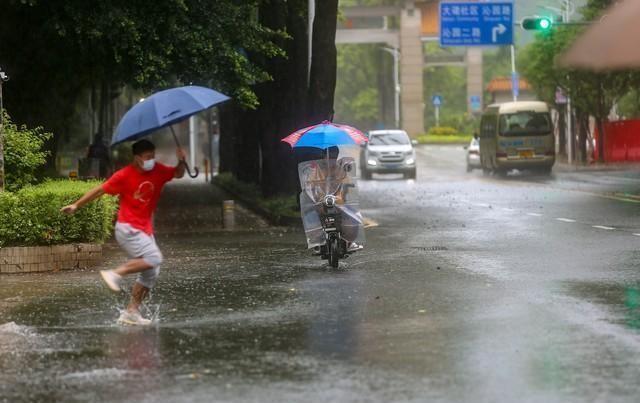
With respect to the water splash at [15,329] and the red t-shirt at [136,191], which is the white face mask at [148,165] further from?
the water splash at [15,329]

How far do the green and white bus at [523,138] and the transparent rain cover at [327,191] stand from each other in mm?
29400

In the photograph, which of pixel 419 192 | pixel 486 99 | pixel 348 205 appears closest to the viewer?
pixel 348 205

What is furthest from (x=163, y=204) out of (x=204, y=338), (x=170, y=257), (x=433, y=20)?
(x=433, y=20)

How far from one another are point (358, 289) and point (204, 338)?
3387 mm

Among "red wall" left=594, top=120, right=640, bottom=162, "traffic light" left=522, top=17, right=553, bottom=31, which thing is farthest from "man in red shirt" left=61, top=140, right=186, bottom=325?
"red wall" left=594, top=120, right=640, bottom=162

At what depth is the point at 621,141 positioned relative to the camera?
173ft

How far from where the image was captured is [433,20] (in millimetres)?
88562

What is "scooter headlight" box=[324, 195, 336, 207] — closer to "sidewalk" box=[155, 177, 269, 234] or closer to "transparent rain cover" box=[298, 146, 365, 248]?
"transparent rain cover" box=[298, 146, 365, 248]

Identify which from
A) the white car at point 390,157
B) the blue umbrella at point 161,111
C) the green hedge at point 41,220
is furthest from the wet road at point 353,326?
the white car at point 390,157

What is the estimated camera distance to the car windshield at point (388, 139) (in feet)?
151

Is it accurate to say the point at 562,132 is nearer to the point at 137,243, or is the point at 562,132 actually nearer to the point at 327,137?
the point at 327,137

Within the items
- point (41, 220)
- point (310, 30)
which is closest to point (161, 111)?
point (41, 220)

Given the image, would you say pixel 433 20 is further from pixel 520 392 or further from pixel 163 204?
pixel 520 392

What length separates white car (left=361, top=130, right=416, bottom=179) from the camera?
45281 millimetres
